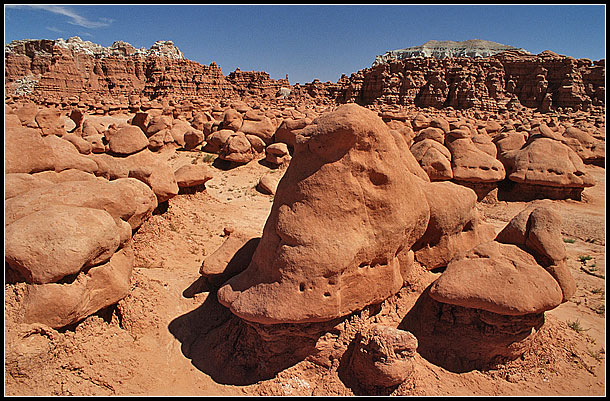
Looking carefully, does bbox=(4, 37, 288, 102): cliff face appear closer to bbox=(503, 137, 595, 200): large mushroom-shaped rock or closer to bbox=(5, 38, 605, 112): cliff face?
bbox=(5, 38, 605, 112): cliff face

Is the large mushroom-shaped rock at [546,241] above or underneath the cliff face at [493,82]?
underneath

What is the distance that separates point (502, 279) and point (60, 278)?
12.7 feet

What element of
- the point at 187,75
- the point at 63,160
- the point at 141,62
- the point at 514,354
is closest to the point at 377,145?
the point at 514,354

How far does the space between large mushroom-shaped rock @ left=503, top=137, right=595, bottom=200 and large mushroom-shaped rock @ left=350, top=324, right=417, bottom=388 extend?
7.84 m

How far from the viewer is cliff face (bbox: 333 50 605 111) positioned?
35219 millimetres

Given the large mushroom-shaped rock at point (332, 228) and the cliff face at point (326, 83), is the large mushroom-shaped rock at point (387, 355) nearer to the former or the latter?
the large mushroom-shaped rock at point (332, 228)

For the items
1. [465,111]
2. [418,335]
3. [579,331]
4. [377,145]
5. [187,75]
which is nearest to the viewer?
[377,145]

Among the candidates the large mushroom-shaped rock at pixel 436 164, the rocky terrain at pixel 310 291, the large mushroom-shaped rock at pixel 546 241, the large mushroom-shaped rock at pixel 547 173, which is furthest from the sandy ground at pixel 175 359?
the large mushroom-shaped rock at pixel 547 173

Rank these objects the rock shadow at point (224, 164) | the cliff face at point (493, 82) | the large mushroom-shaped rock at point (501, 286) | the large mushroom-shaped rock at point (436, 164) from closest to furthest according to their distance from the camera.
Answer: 1. the large mushroom-shaped rock at point (501, 286)
2. the large mushroom-shaped rock at point (436, 164)
3. the rock shadow at point (224, 164)
4. the cliff face at point (493, 82)

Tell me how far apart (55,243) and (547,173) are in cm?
1025

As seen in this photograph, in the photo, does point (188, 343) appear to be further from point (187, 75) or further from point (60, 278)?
point (187, 75)

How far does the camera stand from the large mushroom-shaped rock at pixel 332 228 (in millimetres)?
2943

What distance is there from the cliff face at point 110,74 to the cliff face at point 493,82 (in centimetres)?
1558

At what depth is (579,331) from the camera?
4.04 m
